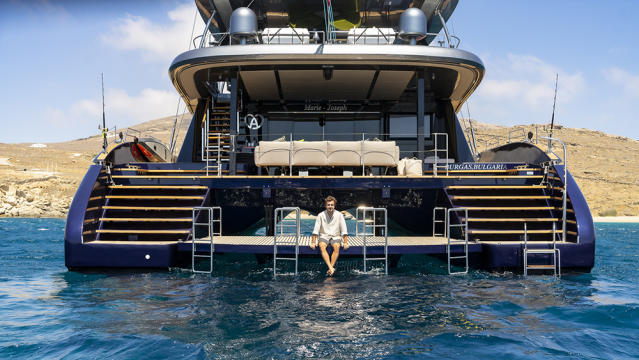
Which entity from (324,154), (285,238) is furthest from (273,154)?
(285,238)

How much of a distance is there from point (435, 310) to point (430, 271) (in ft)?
9.81

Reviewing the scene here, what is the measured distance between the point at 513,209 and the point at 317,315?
534cm

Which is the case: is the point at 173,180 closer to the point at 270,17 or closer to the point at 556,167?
the point at 270,17

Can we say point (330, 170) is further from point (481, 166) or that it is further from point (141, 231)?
point (141, 231)

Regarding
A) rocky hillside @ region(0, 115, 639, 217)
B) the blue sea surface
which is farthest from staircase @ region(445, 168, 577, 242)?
rocky hillside @ region(0, 115, 639, 217)

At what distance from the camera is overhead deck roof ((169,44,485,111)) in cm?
1005

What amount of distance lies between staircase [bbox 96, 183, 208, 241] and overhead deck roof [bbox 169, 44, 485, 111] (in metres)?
3.24

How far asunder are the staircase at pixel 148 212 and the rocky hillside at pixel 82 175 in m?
29.2

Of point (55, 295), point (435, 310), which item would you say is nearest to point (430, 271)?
point (435, 310)

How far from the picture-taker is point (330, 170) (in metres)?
11.5

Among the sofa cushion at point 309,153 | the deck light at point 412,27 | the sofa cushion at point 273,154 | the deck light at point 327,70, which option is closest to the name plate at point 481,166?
the sofa cushion at point 309,153

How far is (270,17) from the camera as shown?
44.7 feet

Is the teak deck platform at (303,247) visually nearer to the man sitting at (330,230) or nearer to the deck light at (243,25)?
the man sitting at (330,230)

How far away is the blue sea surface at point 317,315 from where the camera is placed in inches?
163
